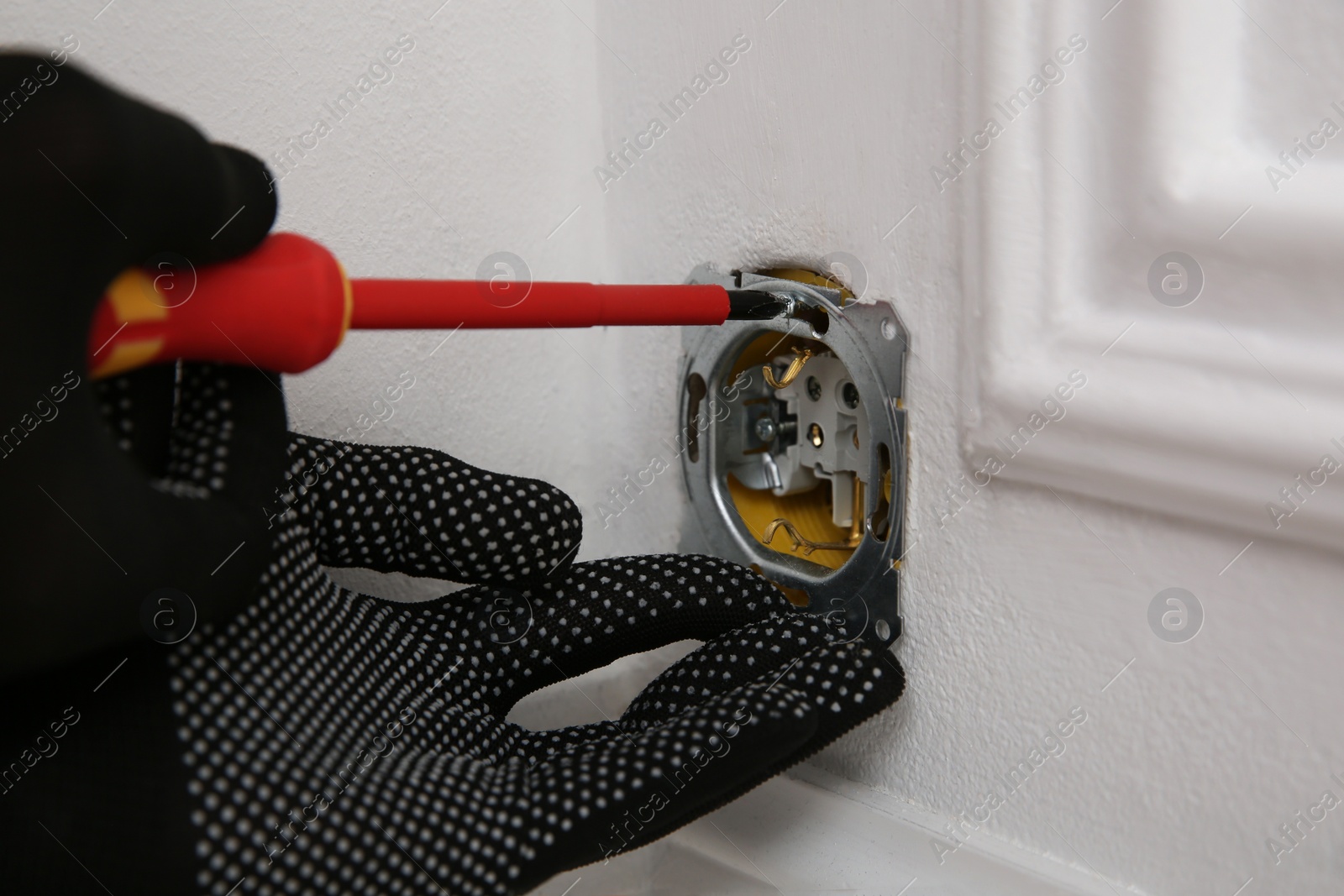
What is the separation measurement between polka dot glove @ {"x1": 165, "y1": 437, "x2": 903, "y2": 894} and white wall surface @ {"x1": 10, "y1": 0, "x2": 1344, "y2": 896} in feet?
0.34

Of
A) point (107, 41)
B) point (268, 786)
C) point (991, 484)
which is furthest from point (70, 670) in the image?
point (991, 484)

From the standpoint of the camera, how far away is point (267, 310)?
0.40 meters

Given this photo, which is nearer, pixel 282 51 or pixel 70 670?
pixel 70 670

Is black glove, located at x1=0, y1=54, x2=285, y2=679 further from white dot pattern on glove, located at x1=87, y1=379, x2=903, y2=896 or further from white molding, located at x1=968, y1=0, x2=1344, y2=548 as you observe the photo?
white molding, located at x1=968, y1=0, x2=1344, y2=548

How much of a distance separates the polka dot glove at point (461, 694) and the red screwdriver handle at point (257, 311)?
109mm

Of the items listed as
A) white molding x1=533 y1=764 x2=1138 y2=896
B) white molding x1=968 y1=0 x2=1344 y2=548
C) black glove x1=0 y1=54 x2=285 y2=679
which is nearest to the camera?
black glove x1=0 y1=54 x2=285 y2=679

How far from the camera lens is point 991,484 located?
0.60 m

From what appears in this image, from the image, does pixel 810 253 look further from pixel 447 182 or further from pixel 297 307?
pixel 297 307

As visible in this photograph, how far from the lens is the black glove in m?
0.34

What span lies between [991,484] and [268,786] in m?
0.41

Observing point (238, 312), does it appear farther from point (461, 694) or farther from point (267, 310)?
point (461, 694)

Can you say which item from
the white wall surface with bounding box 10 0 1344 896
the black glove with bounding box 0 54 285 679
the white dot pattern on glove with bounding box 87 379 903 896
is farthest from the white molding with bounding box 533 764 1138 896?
the black glove with bounding box 0 54 285 679

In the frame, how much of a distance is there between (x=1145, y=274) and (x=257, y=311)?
0.41 metres

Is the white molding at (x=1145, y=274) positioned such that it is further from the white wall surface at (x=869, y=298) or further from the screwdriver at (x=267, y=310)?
the screwdriver at (x=267, y=310)
